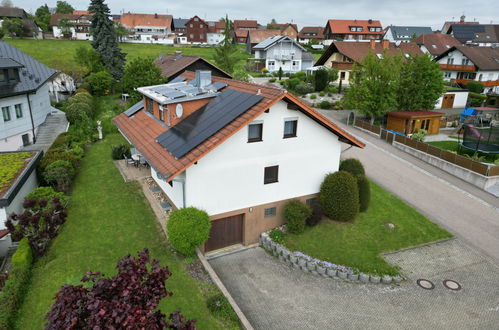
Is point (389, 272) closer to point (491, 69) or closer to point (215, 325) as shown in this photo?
point (215, 325)

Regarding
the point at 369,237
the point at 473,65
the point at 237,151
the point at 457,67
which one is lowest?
the point at 369,237

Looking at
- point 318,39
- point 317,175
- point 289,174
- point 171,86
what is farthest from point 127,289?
point 318,39

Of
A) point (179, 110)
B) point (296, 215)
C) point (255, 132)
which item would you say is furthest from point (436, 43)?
point (179, 110)

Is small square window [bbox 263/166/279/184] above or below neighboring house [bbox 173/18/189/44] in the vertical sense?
below

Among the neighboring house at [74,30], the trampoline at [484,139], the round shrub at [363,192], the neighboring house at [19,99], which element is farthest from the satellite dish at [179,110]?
the neighboring house at [74,30]

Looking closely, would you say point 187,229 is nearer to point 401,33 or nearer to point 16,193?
point 16,193

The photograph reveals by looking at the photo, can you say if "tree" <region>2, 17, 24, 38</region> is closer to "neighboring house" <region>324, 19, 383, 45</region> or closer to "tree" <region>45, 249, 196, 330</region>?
"neighboring house" <region>324, 19, 383, 45</region>

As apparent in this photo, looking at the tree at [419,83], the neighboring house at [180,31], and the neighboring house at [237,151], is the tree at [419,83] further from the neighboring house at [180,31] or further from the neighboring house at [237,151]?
the neighboring house at [180,31]

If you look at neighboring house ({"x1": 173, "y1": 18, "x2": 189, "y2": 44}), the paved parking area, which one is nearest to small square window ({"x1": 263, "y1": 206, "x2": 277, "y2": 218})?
the paved parking area
